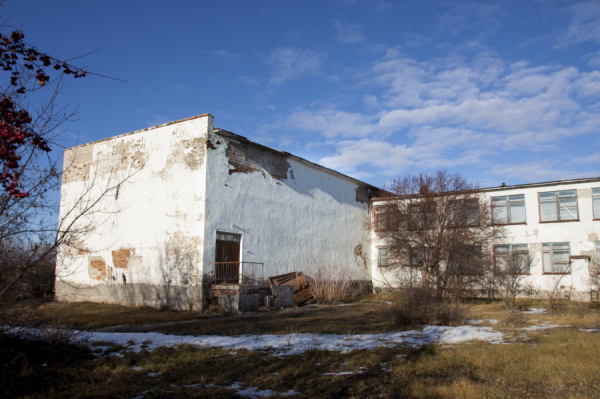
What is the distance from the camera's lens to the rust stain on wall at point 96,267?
18938 millimetres

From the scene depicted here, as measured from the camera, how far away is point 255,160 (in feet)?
62.2

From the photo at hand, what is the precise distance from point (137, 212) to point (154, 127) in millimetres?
3672

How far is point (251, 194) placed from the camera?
18.6m

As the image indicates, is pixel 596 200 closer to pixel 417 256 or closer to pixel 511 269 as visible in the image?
pixel 511 269

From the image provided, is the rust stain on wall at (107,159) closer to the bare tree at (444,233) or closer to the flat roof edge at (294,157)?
the flat roof edge at (294,157)

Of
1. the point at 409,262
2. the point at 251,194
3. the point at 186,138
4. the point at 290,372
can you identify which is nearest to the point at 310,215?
the point at 251,194

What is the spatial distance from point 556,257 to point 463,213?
17.0 ft

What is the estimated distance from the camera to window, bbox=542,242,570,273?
2152cm

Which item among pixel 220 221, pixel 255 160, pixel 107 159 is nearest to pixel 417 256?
pixel 255 160

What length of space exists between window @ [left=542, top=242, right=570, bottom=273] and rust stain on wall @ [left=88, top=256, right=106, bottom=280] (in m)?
21.2

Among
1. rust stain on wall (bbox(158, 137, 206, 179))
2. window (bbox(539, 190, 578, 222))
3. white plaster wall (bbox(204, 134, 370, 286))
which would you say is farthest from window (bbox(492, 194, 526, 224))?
rust stain on wall (bbox(158, 137, 206, 179))

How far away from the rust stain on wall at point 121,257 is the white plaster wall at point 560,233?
11878mm

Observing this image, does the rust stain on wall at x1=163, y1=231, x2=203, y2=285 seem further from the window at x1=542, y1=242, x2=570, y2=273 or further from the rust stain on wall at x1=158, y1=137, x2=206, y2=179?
the window at x1=542, y1=242, x2=570, y2=273

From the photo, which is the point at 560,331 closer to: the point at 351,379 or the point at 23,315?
the point at 351,379
